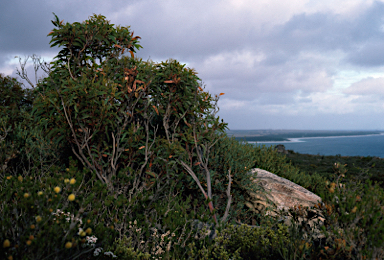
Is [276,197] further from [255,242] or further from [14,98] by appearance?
[14,98]

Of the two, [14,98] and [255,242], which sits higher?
[14,98]

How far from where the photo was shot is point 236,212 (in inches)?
234

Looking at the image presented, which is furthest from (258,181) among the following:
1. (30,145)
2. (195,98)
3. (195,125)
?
(30,145)

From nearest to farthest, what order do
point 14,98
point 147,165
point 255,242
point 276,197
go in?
point 255,242, point 147,165, point 276,197, point 14,98

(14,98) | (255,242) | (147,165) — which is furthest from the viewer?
(14,98)

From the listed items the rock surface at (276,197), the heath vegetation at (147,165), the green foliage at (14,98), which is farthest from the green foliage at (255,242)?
the green foliage at (14,98)

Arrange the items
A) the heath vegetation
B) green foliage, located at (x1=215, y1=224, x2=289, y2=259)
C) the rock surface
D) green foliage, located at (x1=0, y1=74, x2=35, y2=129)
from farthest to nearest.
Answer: green foliage, located at (x1=0, y1=74, x2=35, y2=129) → the rock surface → green foliage, located at (x1=215, y1=224, x2=289, y2=259) → the heath vegetation

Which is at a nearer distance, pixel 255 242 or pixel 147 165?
pixel 255 242

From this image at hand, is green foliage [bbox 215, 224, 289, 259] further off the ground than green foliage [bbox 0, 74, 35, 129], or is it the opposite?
green foliage [bbox 0, 74, 35, 129]

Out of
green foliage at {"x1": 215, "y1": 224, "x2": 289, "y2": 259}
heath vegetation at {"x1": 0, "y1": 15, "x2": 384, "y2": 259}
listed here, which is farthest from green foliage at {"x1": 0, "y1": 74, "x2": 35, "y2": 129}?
green foliage at {"x1": 215, "y1": 224, "x2": 289, "y2": 259}

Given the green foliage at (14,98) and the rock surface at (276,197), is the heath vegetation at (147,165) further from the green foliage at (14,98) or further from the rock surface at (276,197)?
the green foliage at (14,98)

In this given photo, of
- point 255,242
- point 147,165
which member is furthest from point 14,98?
point 255,242

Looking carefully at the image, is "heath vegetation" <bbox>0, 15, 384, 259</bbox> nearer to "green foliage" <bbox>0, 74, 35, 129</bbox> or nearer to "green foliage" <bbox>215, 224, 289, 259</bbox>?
"green foliage" <bbox>215, 224, 289, 259</bbox>

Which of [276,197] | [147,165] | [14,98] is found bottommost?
[276,197]
